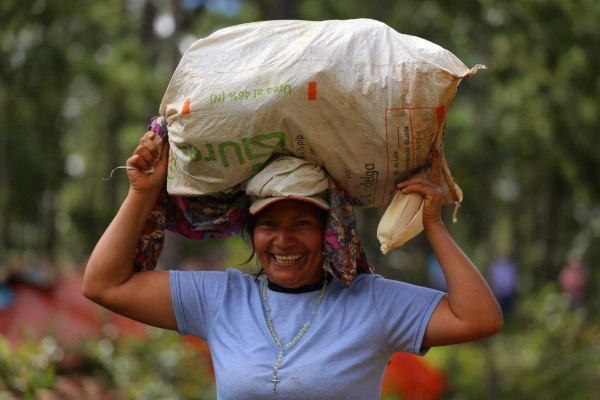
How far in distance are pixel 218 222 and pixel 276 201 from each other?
32 centimetres

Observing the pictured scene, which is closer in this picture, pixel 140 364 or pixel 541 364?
pixel 140 364

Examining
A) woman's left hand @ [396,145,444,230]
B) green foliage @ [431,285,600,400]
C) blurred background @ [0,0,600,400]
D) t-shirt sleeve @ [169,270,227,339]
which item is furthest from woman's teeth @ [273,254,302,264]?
green foliage @ [431,285,600,400]

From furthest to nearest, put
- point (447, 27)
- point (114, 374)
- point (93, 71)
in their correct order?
point (93, 71), point (447, 27), point (114, 374)

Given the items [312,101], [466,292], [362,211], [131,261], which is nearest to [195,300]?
[131,261]

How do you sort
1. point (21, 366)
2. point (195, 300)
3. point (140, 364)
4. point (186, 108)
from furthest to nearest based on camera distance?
point (140, 364), point (21, 366), point (195, 300), point (186, 108)

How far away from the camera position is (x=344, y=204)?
3.43 metres

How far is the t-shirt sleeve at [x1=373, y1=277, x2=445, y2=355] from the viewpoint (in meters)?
3.24

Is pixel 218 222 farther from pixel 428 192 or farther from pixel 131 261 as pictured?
pixel 428 192

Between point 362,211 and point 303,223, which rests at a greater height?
point 303,223

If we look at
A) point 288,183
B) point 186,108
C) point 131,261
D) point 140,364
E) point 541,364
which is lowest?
point 541,364

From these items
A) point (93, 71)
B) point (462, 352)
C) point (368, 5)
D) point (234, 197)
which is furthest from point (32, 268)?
point (234, 197)

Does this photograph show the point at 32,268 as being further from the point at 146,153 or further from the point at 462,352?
the point at 146,153

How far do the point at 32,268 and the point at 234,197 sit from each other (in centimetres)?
729

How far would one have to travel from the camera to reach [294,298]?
3371 mm
